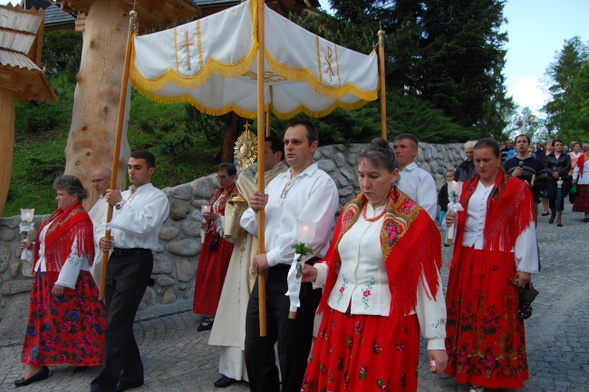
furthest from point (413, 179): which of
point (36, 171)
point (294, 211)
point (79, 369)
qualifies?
point (36, 171)

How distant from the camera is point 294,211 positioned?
376cm

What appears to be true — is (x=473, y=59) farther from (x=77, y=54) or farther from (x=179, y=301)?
(x=179, y=301)

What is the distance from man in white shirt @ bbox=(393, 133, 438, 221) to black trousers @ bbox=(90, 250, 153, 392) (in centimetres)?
239

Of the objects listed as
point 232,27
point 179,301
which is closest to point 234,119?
point 179,301

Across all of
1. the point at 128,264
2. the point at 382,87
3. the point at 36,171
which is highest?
the point at 382,87

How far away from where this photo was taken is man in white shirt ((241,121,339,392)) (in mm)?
3586

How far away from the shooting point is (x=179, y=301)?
23.6 ft

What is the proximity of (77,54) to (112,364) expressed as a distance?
12307 mm

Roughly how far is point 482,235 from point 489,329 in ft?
2.46

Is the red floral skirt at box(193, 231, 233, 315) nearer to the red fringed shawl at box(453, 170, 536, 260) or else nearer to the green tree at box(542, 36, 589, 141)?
the red fringed shawl at box(453, 170, 536, 260)

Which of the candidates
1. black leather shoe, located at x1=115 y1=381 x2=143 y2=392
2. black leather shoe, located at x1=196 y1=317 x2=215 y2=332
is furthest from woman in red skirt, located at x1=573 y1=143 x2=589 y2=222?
black leather shoe, located at x1=115 y1=381 x2=143 y2=392

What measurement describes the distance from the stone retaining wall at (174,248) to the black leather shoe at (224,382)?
2595 mm

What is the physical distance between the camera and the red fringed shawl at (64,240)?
477cm

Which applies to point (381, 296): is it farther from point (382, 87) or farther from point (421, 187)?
point (382, 87)
